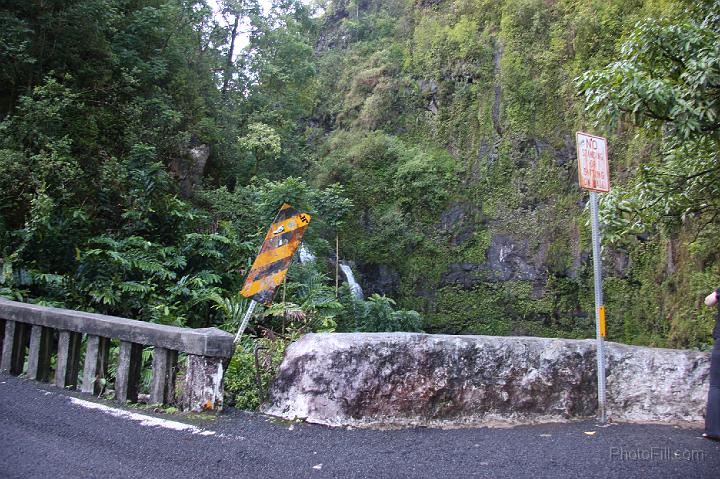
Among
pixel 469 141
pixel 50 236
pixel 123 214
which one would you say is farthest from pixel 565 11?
pixel 50 236

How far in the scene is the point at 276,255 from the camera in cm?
553

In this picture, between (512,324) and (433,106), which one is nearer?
(512,324)

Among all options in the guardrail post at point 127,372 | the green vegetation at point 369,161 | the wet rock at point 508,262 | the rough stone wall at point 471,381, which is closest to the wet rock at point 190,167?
the green vegetation at point 369,161

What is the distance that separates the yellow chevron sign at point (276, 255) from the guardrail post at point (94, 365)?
54.5 inches

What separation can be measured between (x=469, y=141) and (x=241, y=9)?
1012 cm

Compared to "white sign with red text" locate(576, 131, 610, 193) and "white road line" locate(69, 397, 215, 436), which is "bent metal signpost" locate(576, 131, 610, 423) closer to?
"white sign with red text" locate(576, 131, 610, 193)

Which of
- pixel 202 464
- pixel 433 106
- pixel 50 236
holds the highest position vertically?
pixel 433 106

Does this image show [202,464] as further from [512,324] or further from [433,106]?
[433,106]

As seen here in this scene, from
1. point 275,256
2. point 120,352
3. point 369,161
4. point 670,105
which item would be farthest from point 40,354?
point 369,161

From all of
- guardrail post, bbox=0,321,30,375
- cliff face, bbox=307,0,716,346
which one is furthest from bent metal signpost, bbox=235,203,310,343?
cliff face, bbox=307,0,716,346

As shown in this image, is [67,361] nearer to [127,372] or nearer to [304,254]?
[127,372]

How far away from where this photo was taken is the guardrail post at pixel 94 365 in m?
4.99

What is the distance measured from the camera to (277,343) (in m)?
5.09

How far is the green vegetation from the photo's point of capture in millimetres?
6309
